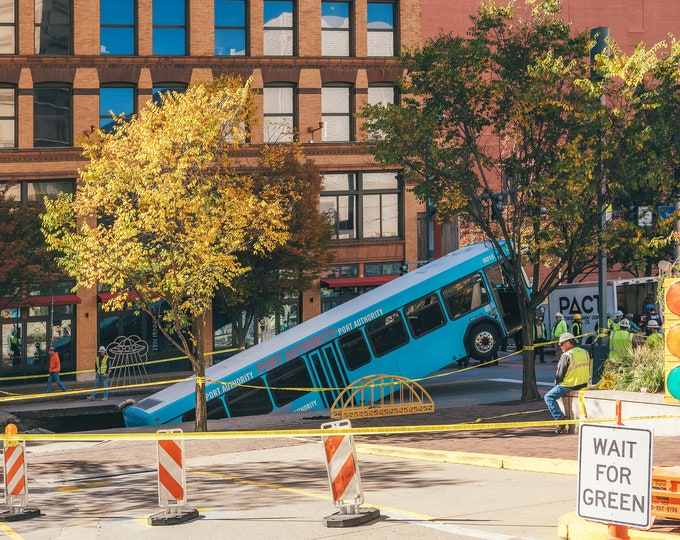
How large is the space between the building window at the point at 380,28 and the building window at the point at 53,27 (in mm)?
12685

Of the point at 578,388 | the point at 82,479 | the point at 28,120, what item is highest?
the point at 28,120

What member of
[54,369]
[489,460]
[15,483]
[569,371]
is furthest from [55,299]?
[489,460]

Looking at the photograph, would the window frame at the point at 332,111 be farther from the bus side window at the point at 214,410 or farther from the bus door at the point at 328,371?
the bus side window at the point at 214,410

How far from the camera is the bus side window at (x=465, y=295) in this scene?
2872 centimetres

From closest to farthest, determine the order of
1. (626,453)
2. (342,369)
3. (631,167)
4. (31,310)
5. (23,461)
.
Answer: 1. (626,453)
2. (23,461)
3. (631,167)
4. (342,369)
5. (31,310)

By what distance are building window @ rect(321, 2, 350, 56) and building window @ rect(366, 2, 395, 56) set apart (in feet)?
3.42

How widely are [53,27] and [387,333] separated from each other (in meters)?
21.7

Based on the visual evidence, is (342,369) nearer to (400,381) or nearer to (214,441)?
(400,381)

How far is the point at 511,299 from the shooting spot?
30.0m

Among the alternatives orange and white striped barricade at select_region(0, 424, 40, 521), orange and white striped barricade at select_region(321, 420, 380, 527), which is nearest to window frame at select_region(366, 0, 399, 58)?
orange and white striped barricade at select_region(0, 424, 40, 521)

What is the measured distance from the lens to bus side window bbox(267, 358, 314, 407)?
26328 mm

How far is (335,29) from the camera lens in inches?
1767

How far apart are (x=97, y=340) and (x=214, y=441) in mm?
21592

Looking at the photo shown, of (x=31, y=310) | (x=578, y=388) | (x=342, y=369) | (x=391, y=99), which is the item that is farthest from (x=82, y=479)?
(x=391, y=99)
